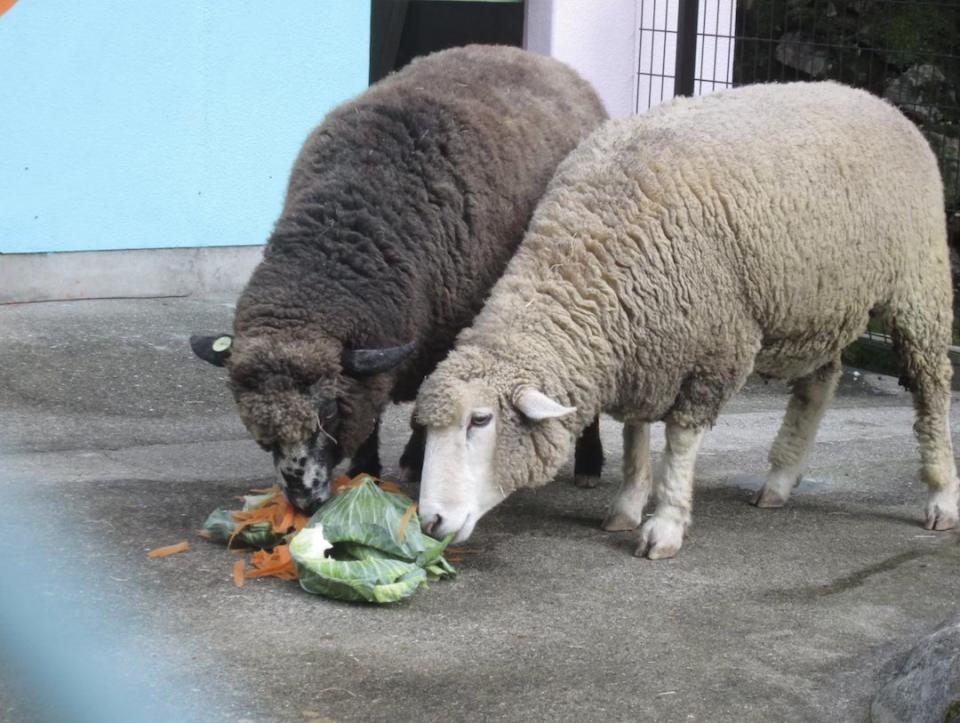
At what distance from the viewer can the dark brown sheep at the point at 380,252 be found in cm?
518

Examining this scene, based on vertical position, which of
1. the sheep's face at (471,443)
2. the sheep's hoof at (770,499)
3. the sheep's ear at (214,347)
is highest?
the sheep's ear at (214,347)

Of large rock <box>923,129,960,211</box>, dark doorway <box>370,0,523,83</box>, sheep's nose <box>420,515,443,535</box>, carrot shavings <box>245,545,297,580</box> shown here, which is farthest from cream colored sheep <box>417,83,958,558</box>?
dark doorway <box>370,0,523,83</box>

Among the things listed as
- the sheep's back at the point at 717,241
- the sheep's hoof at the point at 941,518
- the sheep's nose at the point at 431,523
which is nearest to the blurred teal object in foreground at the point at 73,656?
the sheep's nose at the point at 431,523

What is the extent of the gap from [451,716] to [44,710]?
1.11 metres

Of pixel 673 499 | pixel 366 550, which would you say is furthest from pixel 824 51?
pixel 366 550

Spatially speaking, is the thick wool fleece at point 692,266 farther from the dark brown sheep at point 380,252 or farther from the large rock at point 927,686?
the large rock at point 927,686

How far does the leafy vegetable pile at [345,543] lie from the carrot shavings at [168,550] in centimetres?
14

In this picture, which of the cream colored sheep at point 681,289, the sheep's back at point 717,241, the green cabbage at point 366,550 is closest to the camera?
the green cabbage at point 366,550

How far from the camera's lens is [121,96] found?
882 cm

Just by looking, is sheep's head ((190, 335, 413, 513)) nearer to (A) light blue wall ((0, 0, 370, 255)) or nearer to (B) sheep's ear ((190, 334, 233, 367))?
(B) sheep's ear ((190, 334, 233, 367))

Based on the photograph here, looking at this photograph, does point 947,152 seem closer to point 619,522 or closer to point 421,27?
point 619,522

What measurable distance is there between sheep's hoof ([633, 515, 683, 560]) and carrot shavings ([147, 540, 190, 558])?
5.60 feet

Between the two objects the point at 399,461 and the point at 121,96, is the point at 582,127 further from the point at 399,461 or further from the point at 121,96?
the point at 121,96

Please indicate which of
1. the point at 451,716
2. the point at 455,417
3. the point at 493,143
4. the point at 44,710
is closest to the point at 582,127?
the point at 493,143
